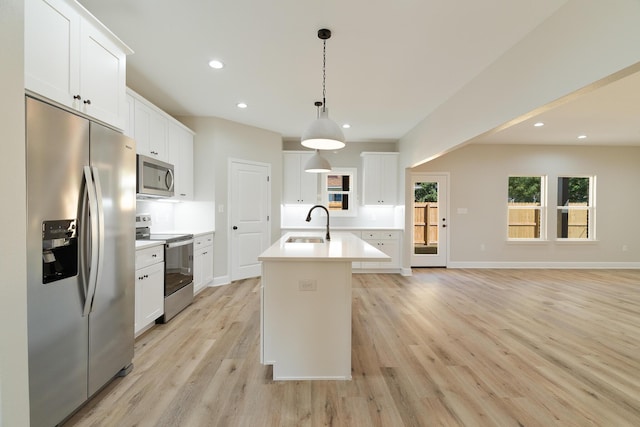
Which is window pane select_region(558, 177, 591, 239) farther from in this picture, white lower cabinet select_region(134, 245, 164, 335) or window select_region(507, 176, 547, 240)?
white lower cabinet select_region(134, 245, 164, 335)

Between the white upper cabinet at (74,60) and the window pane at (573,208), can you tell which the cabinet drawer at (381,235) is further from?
the white upper cabinet at (74,60)

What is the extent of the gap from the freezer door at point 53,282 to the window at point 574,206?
26.5ft

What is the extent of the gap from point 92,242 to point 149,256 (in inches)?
44.5

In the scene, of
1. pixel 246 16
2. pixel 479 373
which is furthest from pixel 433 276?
pixel 246 16

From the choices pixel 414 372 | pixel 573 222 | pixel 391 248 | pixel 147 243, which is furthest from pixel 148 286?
pixel 573 222

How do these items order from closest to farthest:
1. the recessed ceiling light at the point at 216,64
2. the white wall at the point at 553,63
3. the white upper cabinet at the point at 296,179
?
the white wall at the point at 553,63
the recessed ceiling light at the point at 216,64
the white upper cabinet at the point at 296,179

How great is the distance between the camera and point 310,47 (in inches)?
98.1

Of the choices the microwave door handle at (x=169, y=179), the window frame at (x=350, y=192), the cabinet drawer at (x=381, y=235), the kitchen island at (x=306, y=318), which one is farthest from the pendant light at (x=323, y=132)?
the window frame at (x=350, y=192)

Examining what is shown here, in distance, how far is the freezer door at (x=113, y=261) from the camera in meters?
1.73

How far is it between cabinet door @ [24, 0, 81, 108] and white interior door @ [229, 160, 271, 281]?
9.80 feet

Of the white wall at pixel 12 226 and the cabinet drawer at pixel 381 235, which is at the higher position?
the white wall at pixel 12 226

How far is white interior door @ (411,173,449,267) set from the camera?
6059 mm

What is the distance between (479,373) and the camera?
2.11 metres

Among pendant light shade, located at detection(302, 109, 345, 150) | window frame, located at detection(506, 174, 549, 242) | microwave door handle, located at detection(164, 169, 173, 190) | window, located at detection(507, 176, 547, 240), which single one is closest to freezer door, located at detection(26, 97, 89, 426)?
pendant light shade, located at detection(302, 109, 345, 150)
